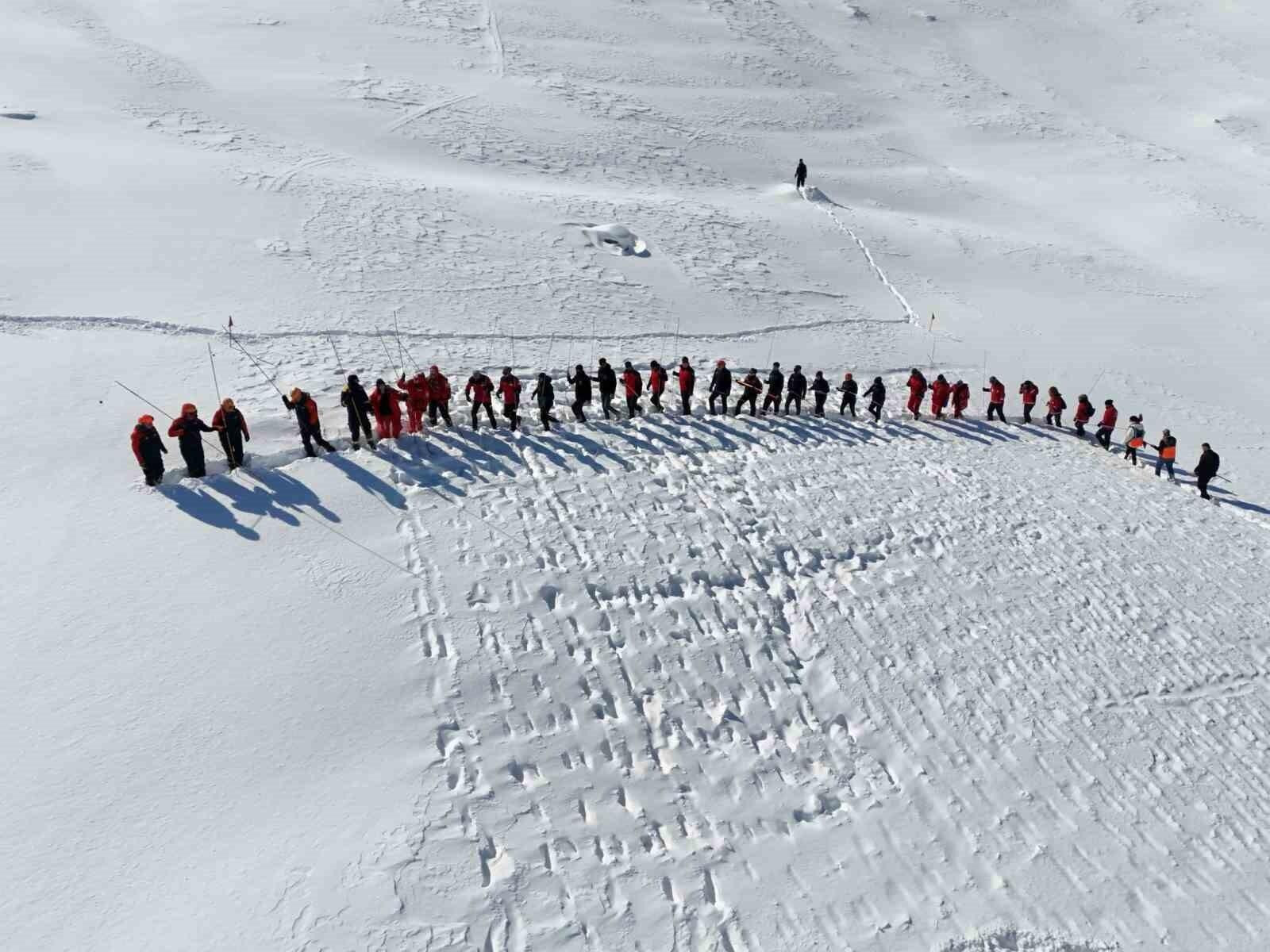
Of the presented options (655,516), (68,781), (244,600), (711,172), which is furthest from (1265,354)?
(68,781)

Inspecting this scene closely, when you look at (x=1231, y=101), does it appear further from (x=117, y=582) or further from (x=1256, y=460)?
(x=117, y=582)

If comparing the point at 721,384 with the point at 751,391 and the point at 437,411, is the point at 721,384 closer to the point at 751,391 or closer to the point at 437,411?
the point at 751,391

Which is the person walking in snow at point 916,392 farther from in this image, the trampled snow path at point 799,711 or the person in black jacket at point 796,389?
the trampled snow path at point 799,711

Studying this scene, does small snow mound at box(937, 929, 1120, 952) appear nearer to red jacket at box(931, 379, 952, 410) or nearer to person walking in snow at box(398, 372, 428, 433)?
person walking in snow at box(398, 372, 428, 433)

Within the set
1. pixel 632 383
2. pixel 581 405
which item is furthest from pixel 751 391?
pixel 581 405

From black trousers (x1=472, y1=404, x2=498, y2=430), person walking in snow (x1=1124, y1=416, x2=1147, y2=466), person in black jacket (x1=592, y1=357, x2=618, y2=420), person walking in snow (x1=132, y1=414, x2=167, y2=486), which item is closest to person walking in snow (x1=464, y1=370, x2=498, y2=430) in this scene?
black trousers (x1=472, y1=404, x2=498, y2=430)
